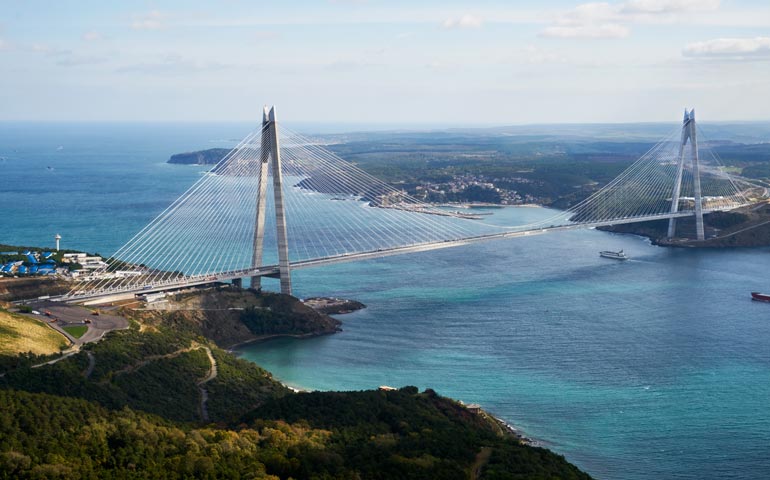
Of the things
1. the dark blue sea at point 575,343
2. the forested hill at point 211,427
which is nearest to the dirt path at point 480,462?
the forested hill at point 211,427

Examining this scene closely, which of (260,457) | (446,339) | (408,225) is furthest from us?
(408,225)

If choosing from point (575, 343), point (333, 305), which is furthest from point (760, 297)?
point (333, 305)

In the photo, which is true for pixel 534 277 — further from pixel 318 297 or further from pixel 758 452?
pixel 758 452

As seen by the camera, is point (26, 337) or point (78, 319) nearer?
point (26, 337)

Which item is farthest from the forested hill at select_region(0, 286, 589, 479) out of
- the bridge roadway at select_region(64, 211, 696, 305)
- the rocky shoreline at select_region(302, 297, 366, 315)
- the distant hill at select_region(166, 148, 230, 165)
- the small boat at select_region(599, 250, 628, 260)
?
the distant hill at select_region(166, 148, 230, 165)

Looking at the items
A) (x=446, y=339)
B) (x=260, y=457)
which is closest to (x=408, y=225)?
(x=446, y=339)

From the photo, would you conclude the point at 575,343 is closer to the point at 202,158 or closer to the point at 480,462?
the point at 480,462

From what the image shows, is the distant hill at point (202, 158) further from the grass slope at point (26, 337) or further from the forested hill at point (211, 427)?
the forested hill at point (211, 427)
